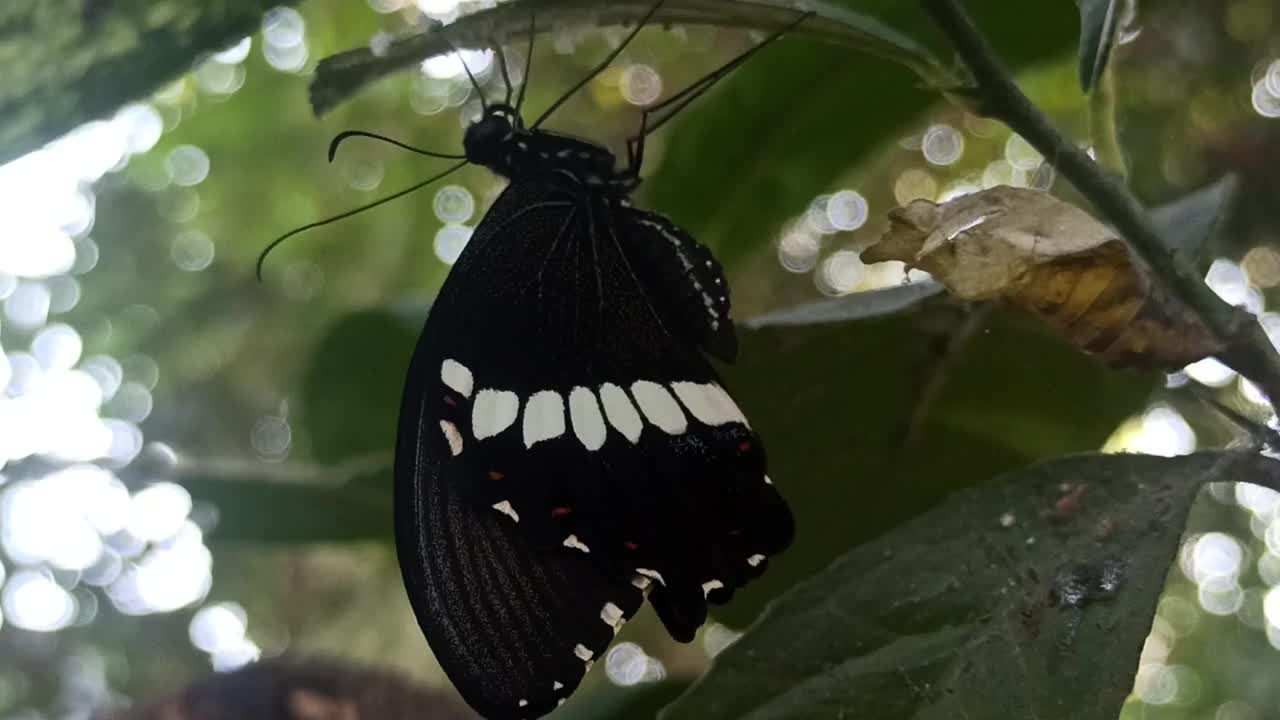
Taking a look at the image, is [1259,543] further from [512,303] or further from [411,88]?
[411,88]

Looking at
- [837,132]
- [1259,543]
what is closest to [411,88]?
[837,132]

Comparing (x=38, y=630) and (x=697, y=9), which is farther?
(x=38, y=630)

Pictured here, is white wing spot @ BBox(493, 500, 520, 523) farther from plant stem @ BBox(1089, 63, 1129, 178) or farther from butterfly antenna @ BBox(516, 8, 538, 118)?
plant stem @ BBox(1089, 63, 1129, 178)

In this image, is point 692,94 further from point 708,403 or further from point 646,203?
point 708,403

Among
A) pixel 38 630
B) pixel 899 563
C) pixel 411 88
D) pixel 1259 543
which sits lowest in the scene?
pixel 1259 543

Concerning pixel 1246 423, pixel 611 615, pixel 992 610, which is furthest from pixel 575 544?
pixel 1246 423

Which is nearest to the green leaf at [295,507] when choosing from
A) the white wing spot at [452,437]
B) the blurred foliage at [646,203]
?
the blurred foliage at [646,203]

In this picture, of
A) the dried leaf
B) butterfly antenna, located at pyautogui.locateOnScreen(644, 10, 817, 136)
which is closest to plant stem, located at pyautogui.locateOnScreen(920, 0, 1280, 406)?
the dried leaf
